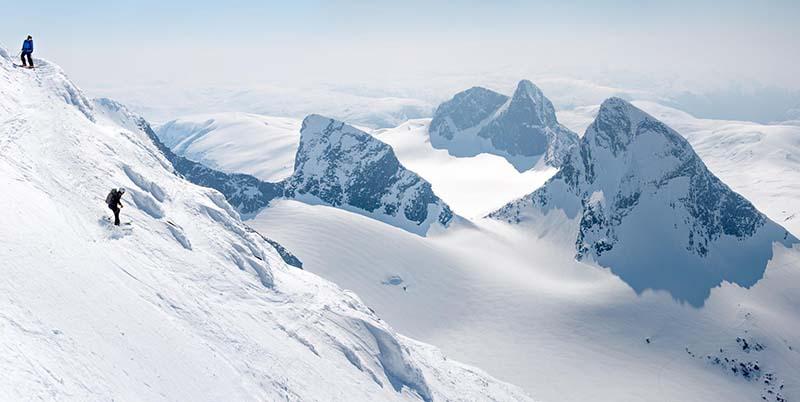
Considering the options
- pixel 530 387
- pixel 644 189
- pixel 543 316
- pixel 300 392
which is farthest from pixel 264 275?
pixel 644 189

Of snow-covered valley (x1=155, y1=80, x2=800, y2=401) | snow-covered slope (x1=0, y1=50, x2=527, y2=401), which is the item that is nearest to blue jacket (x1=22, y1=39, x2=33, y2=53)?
snow-covered slope (x1=0, y1=50, x2=527, y2=401)

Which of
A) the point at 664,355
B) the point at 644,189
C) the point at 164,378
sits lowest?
the point at 664,355

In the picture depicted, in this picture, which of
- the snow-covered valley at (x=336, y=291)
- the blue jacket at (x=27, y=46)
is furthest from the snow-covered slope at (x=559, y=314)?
the blue jacket at (x=27, y=46)

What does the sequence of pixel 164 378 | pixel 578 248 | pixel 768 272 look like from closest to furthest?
pixel 164 378, pixel 768 272, pixel 578 248

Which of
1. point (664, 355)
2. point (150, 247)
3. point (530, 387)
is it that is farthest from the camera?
point (664, 355)

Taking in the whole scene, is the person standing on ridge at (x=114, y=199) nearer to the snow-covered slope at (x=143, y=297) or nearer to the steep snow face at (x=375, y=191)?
the snow-covered slope at (x=143, y=297)

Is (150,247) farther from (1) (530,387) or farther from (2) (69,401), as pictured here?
(1) (530,387)

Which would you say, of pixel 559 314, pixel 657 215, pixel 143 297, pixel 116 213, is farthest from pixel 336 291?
pixel 657 215
